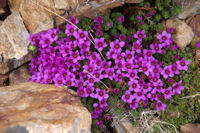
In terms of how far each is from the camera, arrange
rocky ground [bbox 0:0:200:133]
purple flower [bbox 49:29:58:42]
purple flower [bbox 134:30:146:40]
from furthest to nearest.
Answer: purple flower [bbox 134:30:146:40] < purple flower [bbox 49:29:58:42] < rocky ground [bbox 0:0:200:133]

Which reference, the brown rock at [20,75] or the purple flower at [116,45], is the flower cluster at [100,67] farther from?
the brown rock at [20,75]

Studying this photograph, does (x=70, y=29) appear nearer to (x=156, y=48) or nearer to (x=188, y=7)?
(x=156, y=48)

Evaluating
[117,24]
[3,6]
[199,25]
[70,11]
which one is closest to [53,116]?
[70,11]

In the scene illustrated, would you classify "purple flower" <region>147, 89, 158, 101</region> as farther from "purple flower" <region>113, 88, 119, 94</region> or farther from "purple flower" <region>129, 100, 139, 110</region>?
"purple flower" <region>113, 88, 119, 94</region>

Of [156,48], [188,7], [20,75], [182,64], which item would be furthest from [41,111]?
[188,7]

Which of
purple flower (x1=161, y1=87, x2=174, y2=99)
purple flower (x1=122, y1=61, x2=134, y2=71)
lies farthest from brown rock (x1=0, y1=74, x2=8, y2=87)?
purple flower (x1=161, y1=87, x2=174, y2=99)

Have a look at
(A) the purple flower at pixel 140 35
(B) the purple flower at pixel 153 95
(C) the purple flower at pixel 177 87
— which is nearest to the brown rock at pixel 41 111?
(B) the purple flower at pixel 153 95

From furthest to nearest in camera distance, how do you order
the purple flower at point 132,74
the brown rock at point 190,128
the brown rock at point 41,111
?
the purple flower at point 132,74 → the brown rock at point 190,128 → the brown rock at point 41,111
